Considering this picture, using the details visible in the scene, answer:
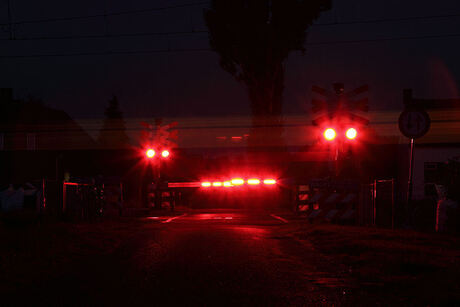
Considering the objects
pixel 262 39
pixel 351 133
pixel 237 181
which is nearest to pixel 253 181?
pixel 237 181

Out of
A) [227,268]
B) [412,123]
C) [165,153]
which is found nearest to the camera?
[227,268]

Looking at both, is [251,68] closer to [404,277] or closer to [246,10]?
[246,10]

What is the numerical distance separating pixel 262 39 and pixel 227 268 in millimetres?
33346

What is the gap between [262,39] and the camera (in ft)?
137

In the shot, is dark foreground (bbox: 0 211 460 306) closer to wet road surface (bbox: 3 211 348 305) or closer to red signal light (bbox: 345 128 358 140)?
wet road surface (bbox: 3 211 348 305)

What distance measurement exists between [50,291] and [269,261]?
3811 mm

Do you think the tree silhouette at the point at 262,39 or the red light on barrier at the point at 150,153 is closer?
the red light on barrier at the point at 150,153

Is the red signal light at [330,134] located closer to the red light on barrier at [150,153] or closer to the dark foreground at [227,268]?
the dark foreground at [227,268]

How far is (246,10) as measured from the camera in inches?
1677

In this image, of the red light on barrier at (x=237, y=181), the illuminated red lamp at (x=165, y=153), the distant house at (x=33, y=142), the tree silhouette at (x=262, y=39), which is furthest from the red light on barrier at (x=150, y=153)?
the distant house at (x=33, y=142)

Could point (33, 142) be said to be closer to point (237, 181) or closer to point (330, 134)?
point (237, 181)

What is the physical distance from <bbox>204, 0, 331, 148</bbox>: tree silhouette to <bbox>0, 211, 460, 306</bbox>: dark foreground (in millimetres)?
27913

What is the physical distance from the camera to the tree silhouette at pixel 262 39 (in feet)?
138

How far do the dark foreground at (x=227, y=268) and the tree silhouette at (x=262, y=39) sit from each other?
27.9 m
